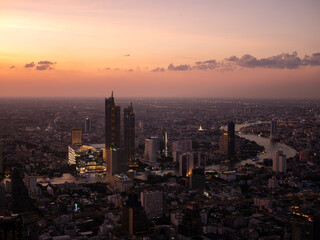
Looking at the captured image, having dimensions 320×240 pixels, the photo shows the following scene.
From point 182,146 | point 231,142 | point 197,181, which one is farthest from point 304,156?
point 197,181

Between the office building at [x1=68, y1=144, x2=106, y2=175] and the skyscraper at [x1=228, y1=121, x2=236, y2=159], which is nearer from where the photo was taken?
the office building at [x1=68, y1=144, x2=106, y2=175]

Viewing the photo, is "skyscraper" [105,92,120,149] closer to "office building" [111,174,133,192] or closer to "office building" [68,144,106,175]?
"office building" [68,144,106,175]

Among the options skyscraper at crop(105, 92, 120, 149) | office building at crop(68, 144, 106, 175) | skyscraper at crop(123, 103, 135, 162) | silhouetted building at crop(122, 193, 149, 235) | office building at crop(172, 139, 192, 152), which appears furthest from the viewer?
office building at crop(172, 139, 192, 152)

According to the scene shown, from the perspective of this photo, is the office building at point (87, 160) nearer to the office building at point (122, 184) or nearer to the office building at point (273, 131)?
the office building at point (122, 184)

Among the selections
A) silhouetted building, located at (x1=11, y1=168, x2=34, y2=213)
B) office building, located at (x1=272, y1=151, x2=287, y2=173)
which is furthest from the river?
silhouetted building, located at (x1=11, y1=168, x2=34, y2=213)

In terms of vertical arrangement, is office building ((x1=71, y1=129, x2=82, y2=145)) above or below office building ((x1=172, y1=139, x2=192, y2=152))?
above

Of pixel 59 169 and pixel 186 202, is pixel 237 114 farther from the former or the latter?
pixel 186 202

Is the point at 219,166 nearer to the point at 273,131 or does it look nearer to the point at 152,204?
the point at 152,204

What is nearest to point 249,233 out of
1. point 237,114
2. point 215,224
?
point 215,224
